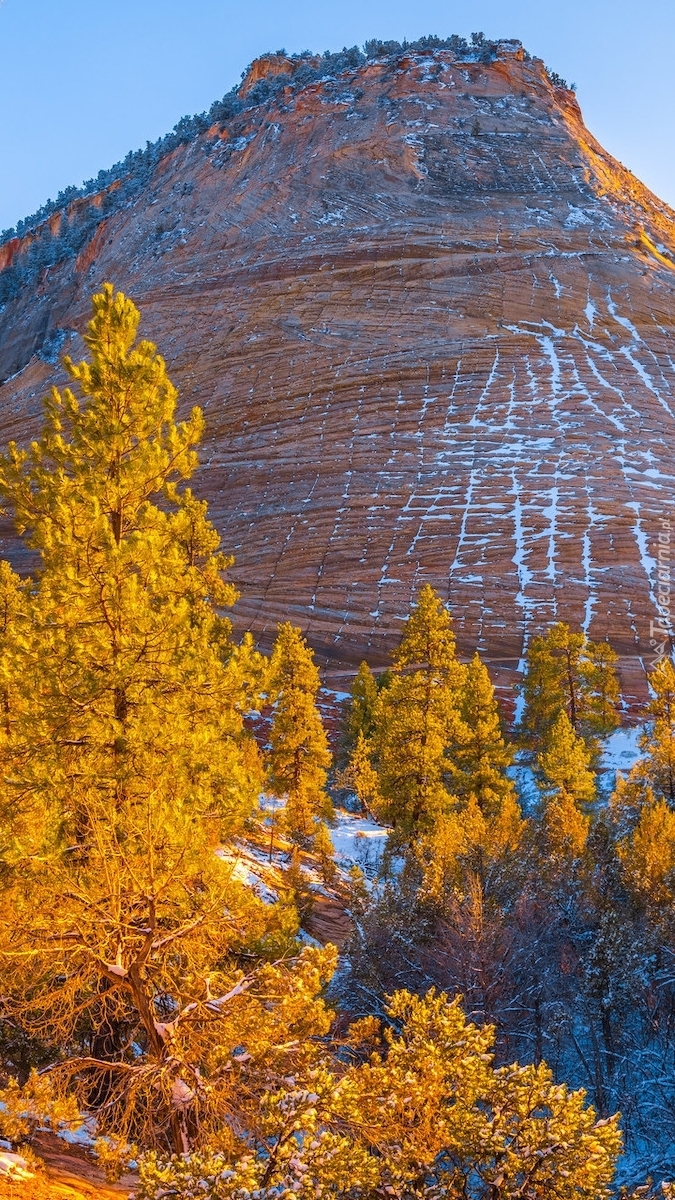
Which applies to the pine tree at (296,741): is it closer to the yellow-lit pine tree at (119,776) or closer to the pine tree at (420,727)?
the pine tree at (420,727)

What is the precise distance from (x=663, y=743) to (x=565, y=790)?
304cm

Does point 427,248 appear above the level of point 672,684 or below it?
above

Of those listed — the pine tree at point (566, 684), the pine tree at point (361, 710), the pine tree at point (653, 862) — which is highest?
the pine tree at point (653, 862)

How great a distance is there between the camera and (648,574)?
43906mm

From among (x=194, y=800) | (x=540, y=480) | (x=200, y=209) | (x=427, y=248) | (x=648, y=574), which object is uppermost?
(x=200, y=209)

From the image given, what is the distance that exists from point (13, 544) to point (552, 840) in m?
45.5

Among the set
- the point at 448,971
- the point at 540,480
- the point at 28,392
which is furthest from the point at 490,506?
the point at 28,392

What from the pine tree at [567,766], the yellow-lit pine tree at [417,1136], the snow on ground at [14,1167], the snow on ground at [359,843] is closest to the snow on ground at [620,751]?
the pine tree at [567,766]

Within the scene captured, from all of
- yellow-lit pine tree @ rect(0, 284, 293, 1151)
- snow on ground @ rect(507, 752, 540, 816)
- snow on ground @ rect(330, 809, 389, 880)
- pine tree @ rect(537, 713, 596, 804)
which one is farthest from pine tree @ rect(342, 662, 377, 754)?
yellow-lit pine tree @ rect(0, 284, 293, 1151)

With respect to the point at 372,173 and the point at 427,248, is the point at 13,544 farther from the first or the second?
the point at 372,173

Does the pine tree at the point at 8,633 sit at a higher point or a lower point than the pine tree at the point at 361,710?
higher

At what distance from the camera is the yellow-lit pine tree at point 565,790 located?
Result: 2091 centimetres

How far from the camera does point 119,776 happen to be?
8.88m

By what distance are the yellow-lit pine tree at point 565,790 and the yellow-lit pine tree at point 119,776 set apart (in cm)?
1130
